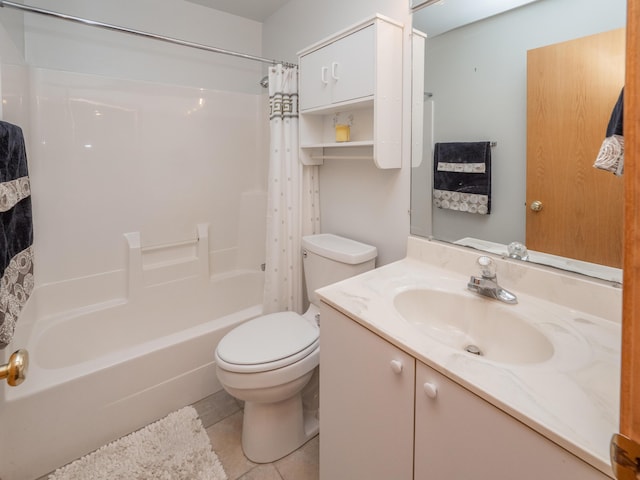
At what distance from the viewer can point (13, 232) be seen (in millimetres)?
1155

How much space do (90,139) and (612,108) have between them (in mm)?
2336

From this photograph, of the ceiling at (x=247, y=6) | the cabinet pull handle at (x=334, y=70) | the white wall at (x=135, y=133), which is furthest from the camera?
the ceiling at (x=247, y=6)

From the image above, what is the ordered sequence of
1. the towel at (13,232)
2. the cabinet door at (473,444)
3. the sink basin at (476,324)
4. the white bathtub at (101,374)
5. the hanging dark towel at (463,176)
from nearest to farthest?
the cabinet door at (473,444) → the sink basin at (476,324) → the towel at (13,232) → the hanging dark towel at (463,176) → the white bathtub at (101,374)

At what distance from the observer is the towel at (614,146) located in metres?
0.79

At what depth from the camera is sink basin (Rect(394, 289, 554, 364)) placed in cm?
89

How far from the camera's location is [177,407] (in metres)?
1.68

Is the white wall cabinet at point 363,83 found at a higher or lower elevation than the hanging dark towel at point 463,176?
higher

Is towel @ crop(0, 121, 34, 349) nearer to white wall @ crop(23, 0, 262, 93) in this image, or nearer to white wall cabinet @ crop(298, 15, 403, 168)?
white wall @ crop(23, 0, 262, 93)

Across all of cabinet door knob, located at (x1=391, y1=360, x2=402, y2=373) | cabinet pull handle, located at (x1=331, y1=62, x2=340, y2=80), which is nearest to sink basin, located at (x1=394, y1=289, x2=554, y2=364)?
cabinet door knob, located at (x1=391, y1=360, x2=402, y2=373)

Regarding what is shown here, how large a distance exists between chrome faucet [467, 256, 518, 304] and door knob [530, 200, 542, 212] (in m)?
0.21

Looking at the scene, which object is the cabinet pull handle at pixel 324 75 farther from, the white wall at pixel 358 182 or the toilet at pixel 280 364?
the toilet at pixel 280 364

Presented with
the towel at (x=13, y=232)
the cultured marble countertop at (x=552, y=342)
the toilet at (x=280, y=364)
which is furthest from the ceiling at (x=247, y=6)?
the cultured marble countertop at (x=552, y=342)

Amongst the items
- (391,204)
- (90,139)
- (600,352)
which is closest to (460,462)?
(600,352)

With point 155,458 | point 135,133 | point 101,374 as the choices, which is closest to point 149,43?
point 135,133
